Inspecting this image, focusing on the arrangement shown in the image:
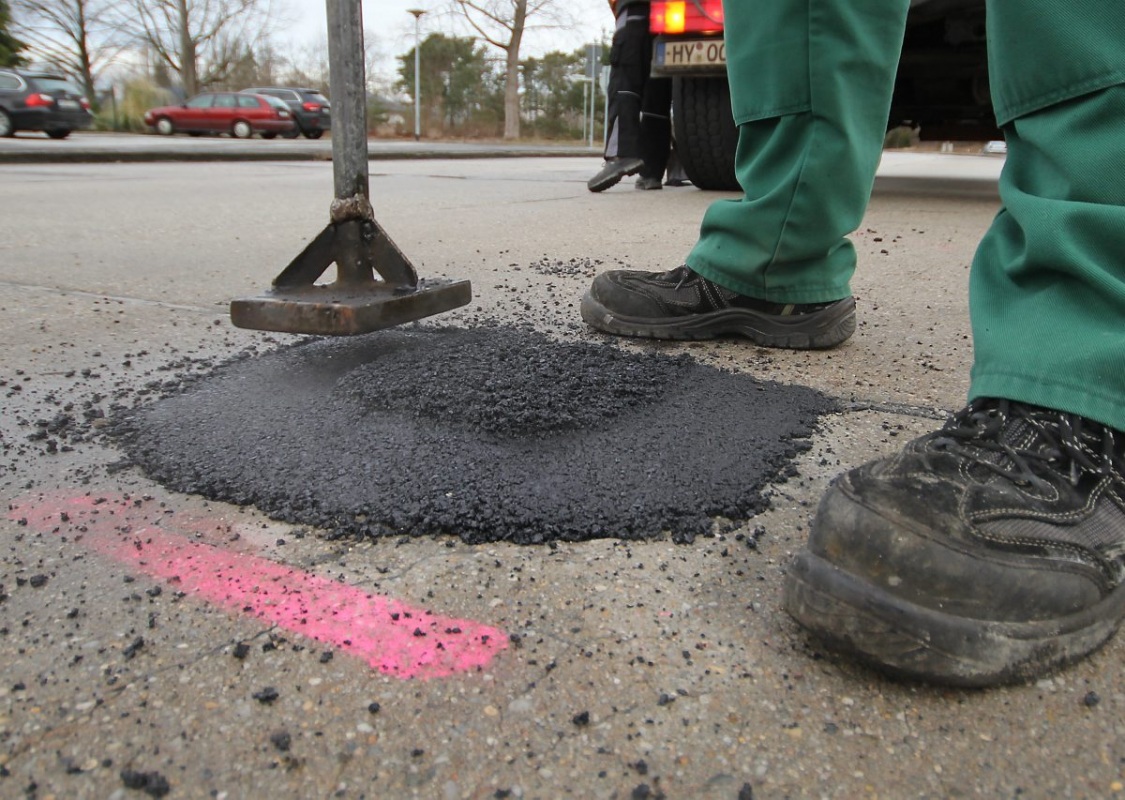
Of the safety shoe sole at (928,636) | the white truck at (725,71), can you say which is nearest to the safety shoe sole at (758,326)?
the safety shoe sole at (928,636)

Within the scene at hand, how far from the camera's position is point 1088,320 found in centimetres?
102

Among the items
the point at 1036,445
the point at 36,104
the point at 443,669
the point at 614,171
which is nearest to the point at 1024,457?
the point at 1036,445

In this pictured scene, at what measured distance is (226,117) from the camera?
26219mm

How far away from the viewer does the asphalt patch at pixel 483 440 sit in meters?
1.19

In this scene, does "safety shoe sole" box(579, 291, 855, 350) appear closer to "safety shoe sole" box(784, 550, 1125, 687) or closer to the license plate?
"safety shoe sole" box(784, 550, 1125, 687)

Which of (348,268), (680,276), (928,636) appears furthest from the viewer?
(680,276)

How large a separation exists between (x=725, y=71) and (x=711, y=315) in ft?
10.7

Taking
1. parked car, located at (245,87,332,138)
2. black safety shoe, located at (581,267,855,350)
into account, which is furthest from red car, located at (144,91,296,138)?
black safety shoe, located at (581,267,855,350)

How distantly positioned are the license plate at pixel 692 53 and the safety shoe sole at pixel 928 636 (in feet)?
13.5

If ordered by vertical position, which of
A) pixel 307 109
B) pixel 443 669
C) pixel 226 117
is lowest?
pixel 443 669

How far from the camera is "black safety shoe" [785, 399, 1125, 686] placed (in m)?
0.87

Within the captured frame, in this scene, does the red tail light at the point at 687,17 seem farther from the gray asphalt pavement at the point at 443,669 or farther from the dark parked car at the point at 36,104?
the dark parked car at the point at 36,104

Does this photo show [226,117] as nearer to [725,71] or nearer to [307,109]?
[307,109]

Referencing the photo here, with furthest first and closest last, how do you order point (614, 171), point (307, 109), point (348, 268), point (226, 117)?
point (307, 109), point (226, 117), point (614, 171), point (348, 268)
